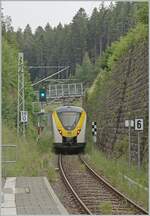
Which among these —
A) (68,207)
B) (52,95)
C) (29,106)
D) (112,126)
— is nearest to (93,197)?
(68,207)

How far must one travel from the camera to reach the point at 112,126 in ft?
90.1

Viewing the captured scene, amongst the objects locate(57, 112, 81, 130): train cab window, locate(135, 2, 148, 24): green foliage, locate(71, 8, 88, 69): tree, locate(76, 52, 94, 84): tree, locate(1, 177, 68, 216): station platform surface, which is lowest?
locate(1, 177, 68, 216): station platform surface

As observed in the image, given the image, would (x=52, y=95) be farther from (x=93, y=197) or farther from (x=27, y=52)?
(x=93, y=197)

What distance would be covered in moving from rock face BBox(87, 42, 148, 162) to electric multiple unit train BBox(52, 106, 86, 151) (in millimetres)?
1390

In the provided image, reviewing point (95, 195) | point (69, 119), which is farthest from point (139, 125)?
point (69, 119)

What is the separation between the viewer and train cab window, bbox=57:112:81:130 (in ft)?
94.7

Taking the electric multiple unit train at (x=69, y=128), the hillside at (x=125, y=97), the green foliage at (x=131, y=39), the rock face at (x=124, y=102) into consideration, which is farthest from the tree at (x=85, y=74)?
the electric multiple unit train at (x=69, y=128)

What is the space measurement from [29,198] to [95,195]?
7.30 ft

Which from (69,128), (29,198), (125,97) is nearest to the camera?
(29,198)

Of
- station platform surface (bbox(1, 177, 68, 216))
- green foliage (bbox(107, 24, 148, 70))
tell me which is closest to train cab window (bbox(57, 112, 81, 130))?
green foliage (bbox(107, 24, 148, 70))

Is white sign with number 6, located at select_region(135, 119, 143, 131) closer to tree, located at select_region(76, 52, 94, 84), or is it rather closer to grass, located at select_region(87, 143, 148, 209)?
grass, located at select_region(87, 143, 148, 209)

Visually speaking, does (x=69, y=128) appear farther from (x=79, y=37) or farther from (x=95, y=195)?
(x=79, y=37)

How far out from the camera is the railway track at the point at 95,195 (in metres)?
11.9

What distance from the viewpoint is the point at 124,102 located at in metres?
25.1
